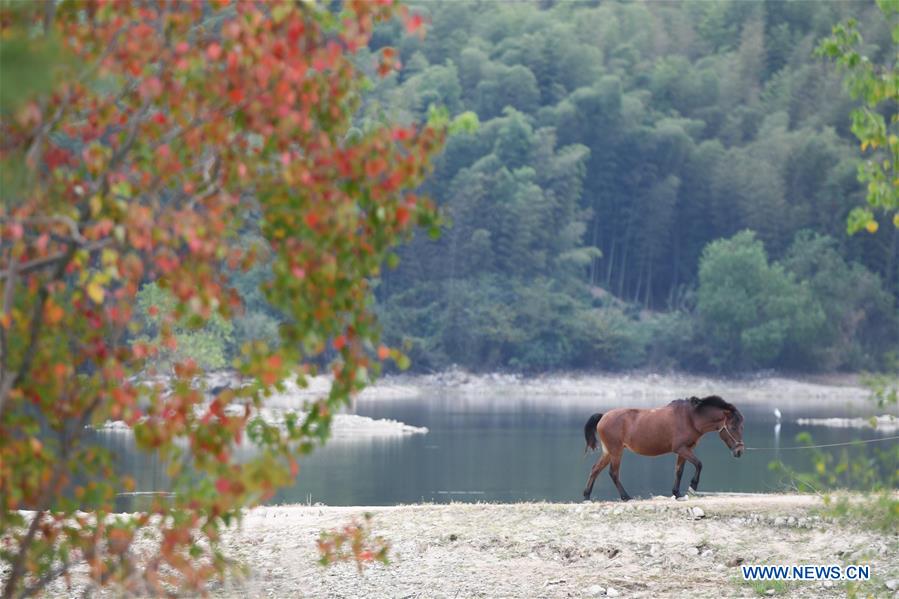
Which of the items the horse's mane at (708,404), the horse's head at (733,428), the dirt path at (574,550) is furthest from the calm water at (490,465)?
the dirt path at (574,550)

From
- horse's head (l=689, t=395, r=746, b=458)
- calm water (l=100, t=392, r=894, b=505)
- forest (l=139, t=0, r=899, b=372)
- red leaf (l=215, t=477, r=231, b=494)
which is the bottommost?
calm water (l=100, t=392, r=894, b=505)

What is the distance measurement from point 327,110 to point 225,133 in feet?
1.55

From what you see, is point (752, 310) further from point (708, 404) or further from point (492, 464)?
point (708, 404)

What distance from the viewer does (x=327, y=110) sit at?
16.6 ft

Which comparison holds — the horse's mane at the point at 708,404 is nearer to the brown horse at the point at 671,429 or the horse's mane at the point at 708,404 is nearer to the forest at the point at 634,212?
the brown horse at the point at 671,429

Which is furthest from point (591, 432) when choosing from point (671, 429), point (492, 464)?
point (492, 464)

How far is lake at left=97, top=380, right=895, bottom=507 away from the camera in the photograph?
22.6m

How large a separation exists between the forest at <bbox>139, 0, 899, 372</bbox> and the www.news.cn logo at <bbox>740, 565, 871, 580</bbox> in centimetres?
4858

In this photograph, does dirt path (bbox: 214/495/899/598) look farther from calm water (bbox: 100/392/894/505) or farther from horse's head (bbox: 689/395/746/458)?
calm water (bbox: 100/392/894/505)

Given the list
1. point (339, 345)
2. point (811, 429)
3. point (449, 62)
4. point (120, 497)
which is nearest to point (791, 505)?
point (339, 345)

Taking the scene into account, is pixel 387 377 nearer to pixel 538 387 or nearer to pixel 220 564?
pixel 538 387

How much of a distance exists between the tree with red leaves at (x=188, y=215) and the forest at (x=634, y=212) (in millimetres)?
53365

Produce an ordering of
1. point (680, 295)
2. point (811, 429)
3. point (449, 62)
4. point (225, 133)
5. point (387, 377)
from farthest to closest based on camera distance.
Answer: point (449, 62)
point (680, 295)
point (387, 377)
point (811, 429)
point (225, 133)

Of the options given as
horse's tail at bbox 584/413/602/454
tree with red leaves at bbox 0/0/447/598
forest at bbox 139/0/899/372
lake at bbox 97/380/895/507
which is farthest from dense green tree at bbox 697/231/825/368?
tree with red leaves at bbox 0/0/447/598
